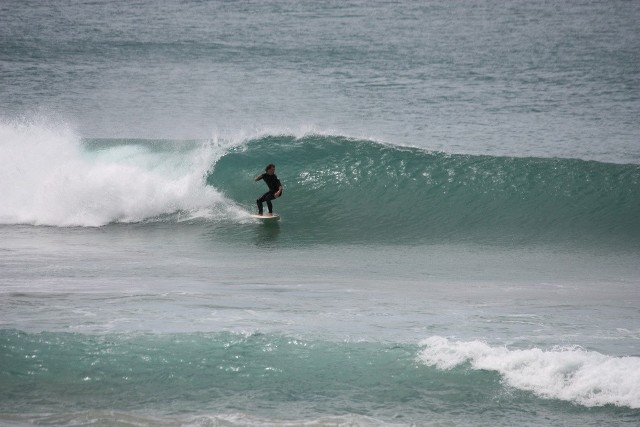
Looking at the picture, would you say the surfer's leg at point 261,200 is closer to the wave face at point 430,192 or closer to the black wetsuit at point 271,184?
the black wetsuit at point 271,184

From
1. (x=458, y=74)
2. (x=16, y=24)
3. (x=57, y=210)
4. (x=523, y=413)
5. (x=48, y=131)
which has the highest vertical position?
(x=16, y=24)

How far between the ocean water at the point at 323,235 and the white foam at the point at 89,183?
58 mm

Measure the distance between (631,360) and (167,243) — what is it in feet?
31.9

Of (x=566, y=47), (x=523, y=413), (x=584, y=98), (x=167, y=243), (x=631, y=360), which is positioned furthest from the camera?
(x=566, y=47)

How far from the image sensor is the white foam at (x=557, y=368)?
912 centimetres

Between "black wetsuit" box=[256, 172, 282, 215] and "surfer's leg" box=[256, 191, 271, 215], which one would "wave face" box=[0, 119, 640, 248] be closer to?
"surfer's leg" box=[256, 191, 271, 215]

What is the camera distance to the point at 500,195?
20156 mm

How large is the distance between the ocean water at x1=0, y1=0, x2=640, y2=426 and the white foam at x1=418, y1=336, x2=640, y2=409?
1.0 inches

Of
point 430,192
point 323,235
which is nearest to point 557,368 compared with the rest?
point 323,235

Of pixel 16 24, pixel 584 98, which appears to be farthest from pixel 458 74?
pixel 16 24

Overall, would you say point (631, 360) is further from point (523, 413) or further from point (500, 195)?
point (500, 195)

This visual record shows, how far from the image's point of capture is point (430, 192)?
67.3 feet

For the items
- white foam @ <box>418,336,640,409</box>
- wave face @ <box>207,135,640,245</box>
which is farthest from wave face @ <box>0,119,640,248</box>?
white foam @ <box>418,336,640,409</box>

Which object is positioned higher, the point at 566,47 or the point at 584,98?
the point at 566,47
